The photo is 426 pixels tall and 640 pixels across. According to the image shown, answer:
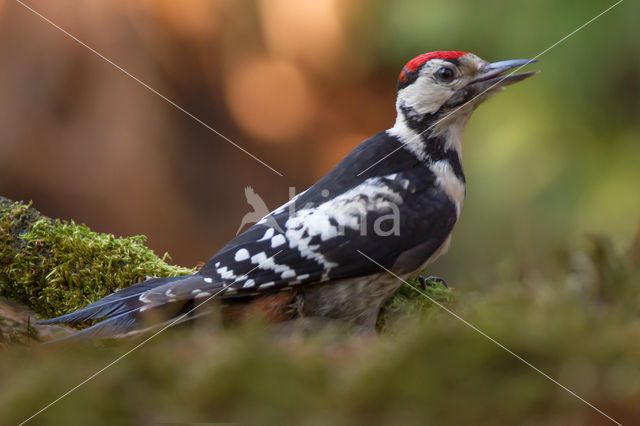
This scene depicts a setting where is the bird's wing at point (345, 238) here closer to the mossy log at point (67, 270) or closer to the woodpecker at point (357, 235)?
the woodpecker at point (357, 235)

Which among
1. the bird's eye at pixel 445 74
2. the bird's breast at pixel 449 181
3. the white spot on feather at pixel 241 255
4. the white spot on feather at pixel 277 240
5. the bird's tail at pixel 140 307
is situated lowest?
the bird's tail at pixel 140 307

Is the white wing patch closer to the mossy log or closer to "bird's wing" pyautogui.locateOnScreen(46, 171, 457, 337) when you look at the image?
"bird's wing" pyautogui.locateOnScreen(46, 171, 457, 337)

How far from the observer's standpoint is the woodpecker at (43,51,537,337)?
141 centimetres

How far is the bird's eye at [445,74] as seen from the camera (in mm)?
1665

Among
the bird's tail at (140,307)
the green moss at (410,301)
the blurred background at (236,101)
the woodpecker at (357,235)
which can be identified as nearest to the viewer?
the bird's tail at (140,307)

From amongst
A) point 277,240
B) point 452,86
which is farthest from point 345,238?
point 452,86

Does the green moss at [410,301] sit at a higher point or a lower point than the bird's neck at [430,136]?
lower

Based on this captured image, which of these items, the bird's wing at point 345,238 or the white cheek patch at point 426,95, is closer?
the bird's wing at point 345,238

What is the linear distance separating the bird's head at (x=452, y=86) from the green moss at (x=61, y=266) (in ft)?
2.74

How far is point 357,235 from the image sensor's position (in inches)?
58.5

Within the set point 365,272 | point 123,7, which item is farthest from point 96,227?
point 365,272

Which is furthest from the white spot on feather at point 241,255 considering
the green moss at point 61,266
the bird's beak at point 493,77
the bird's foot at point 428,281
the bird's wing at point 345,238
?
the bird's beak at point 493,77

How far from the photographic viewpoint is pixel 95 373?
0.38 meters

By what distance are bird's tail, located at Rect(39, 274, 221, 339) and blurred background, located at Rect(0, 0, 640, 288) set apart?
1.50 meters
